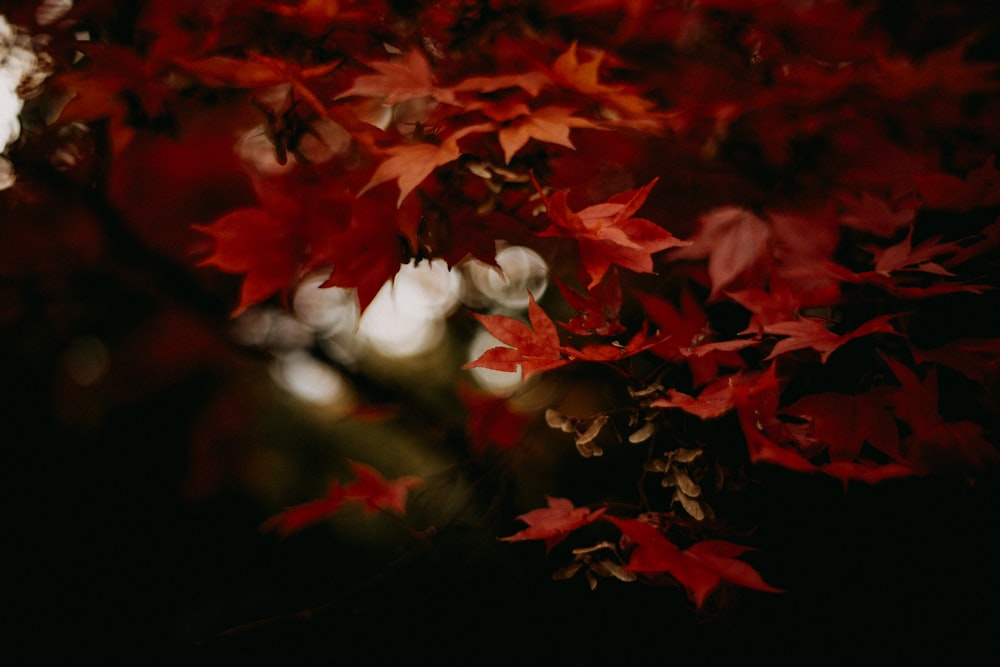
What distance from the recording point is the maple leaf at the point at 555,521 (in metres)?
0.91

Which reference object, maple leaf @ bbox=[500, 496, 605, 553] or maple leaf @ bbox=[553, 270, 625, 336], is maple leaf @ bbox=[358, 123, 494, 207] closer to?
maple leaf @ bbox=[553, 270, 625, 336]

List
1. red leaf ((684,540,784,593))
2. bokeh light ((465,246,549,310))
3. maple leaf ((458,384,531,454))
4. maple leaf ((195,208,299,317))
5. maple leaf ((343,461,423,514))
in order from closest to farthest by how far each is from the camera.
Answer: red leaf ((684,540,784,593)) < maple leaf ((195,208,299,317)) < maple leaf ((343,461,423,514)) < maple leaf ((458,384,531,454)) < bokeh light ((465,246,549,310))

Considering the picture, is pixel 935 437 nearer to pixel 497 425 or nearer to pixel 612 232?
pixel 612 232

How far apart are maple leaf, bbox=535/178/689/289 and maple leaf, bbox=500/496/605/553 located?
370 millimetres

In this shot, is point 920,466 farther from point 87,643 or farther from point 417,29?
point 87,643

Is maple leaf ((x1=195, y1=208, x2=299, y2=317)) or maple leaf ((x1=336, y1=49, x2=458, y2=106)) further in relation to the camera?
maple leaf ((x1=195, y1=208, x2=299, y2=317))

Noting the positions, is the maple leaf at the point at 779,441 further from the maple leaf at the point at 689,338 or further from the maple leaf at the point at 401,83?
the maple leaf at the point at 401,83

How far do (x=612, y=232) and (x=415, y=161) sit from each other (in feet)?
0.96

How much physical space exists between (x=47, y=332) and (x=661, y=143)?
258 cm

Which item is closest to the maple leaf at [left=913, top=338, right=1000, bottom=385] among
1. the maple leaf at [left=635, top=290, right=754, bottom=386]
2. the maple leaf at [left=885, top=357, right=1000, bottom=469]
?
the maple leaf at [left=885, top=357, right=1000, bottom=469]

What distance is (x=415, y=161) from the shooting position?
826 mm

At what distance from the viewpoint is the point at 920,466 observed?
772 mm

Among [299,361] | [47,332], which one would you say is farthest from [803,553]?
[47,332]

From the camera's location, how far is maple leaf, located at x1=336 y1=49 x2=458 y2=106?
0.85m
